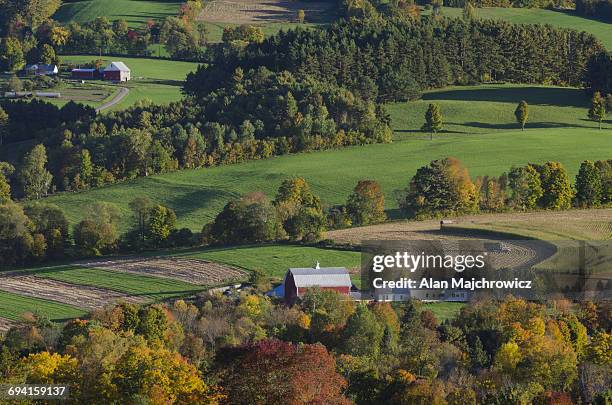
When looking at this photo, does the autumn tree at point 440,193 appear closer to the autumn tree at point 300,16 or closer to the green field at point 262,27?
the green field at point 262,27

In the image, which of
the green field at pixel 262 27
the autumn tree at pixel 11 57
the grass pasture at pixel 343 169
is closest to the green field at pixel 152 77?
the autumn tree at pixel 11 57

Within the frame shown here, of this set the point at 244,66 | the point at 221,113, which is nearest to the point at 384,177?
the point at 221,113

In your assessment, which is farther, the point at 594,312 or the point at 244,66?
the point at 244,66

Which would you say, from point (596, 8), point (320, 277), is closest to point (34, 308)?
point (320, 277)

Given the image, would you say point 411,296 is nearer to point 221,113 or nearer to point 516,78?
point 221,113

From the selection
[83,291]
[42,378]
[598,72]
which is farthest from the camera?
[598,72]

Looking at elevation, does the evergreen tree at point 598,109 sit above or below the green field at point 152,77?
above

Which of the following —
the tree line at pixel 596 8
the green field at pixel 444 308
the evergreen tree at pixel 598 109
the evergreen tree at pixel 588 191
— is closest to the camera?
the green field at pixel 444 308
